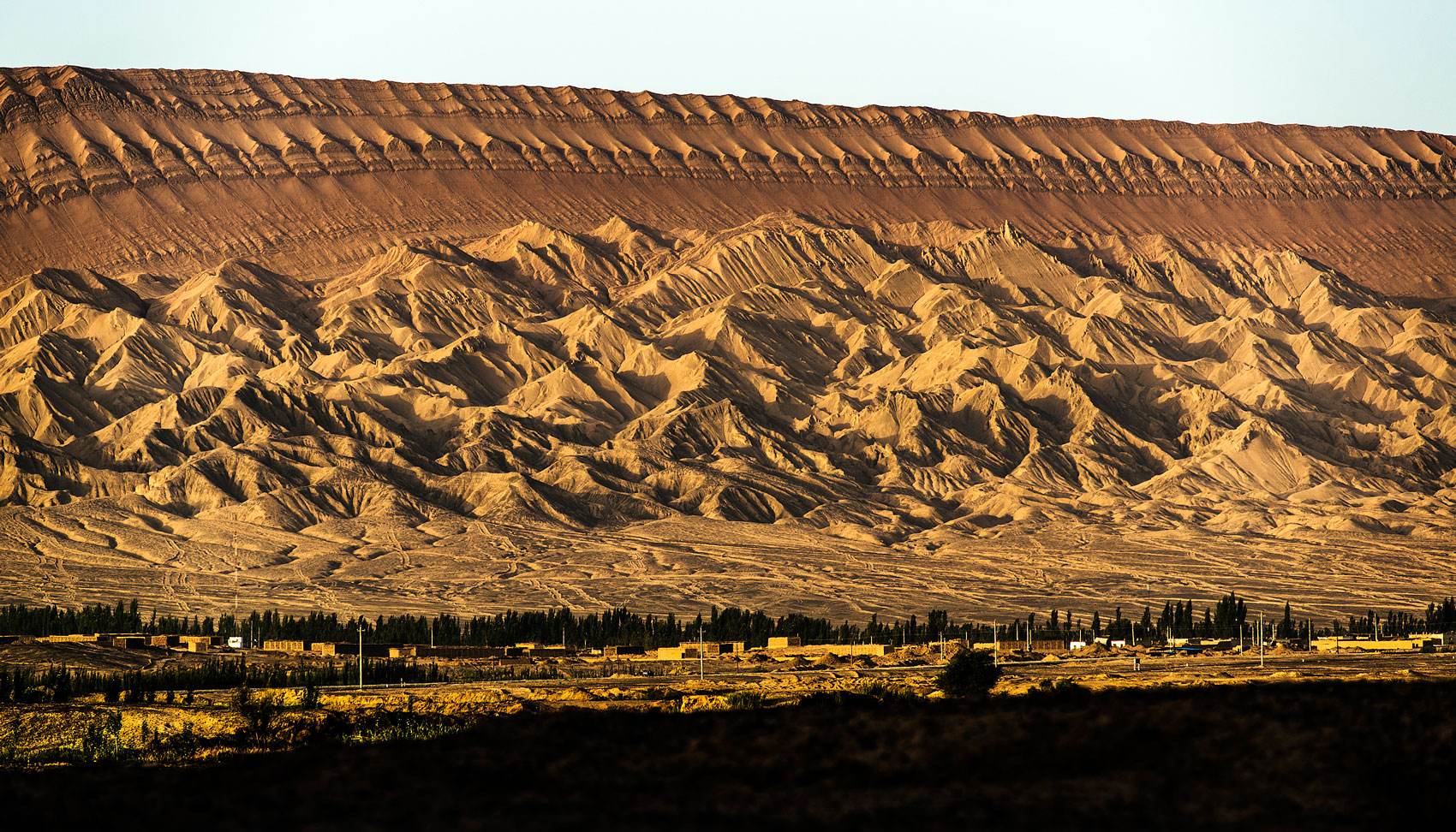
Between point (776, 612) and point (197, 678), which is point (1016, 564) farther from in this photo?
point (197, 678)

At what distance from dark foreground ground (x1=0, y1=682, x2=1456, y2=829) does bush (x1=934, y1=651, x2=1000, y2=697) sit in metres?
16.5

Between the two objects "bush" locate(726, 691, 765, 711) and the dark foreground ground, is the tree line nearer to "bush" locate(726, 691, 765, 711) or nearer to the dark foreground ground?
"bush" locate(726, 691, 765, 711)

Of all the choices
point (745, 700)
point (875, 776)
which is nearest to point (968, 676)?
point (745, 700)

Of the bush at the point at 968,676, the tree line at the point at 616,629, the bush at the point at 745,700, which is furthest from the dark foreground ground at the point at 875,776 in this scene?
the tree line at the point at 616,629

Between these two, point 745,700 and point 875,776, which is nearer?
point 875,776

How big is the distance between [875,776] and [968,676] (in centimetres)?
2523

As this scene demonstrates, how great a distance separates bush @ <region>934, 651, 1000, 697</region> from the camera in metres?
64.8

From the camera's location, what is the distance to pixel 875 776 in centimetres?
4119

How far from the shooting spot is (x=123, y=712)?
203 feet

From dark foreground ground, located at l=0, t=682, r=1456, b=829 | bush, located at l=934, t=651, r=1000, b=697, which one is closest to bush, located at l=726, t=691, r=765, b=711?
bush, located at l=934, t=651, r=1000, b=697

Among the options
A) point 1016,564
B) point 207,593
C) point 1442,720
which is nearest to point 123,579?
point 207,593

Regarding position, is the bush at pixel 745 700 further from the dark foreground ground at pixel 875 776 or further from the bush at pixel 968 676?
the dark foreground ground at pixel 875 776

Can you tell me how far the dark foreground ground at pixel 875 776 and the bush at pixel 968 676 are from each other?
1654 cm

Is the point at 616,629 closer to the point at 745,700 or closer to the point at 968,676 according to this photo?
the point at 968,676
